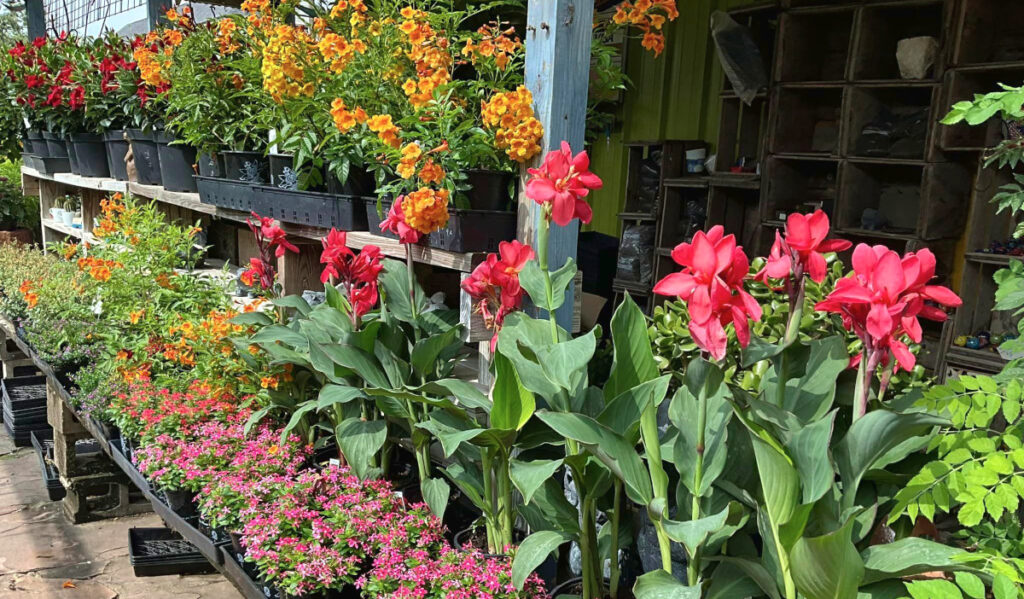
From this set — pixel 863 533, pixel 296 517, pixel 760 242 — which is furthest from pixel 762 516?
pixel 760 242

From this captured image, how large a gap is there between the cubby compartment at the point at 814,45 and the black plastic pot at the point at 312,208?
236 centimetres

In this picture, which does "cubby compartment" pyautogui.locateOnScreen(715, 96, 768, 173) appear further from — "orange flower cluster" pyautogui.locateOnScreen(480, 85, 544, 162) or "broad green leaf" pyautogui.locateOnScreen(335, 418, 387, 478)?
"broad green leaf" pyautogui.locateOnScreen(335, 418, 387, 478)

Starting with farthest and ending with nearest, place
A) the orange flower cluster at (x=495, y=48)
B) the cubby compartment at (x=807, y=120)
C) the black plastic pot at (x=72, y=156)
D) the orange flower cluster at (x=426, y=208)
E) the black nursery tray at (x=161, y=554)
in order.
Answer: the black plastic pot at (x=72, y=156)
the cubby compartment at (x=807, y=120)
the black nursery tray at (x=161, y=554)
the orange flower cluster at (x=495, y=48)
the orange flower cluster at (x=426, y=208)

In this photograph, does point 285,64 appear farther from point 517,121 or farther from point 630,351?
point 630,351

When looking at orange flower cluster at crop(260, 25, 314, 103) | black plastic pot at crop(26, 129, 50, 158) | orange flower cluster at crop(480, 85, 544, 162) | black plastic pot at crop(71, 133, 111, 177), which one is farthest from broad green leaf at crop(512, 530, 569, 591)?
black plastic pot at crop(26, 129, 50, 158)

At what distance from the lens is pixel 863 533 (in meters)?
1.16

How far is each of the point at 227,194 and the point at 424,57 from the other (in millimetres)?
1285

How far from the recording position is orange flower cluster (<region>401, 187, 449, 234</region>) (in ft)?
5.84

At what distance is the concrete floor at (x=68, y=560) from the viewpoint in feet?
9.30

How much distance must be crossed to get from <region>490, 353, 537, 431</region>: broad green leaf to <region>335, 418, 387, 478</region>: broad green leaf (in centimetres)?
53

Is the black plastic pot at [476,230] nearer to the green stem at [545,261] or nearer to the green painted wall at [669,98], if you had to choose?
the green stem at [545,261]

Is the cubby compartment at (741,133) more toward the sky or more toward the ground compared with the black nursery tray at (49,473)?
more toward the sky

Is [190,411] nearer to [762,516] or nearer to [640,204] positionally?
[762,516]

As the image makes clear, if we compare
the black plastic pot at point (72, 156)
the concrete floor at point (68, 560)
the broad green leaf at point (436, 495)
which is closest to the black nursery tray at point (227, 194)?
the broad green leaf at point (436, 495)
